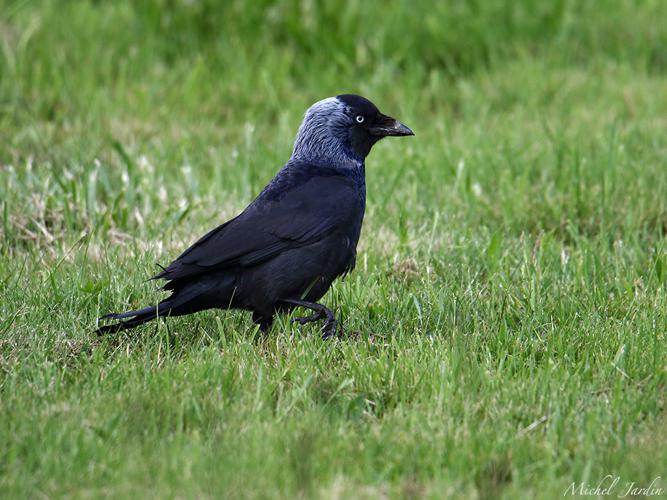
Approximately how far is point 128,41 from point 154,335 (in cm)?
455

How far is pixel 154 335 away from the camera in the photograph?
4.09m

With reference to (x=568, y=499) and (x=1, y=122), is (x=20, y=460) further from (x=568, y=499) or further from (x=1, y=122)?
(x=1, y=122)

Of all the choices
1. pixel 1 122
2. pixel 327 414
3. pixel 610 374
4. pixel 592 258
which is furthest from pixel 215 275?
pixel 1 122

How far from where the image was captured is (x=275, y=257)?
13.7 ft

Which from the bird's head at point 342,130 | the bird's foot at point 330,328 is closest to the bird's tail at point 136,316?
the bird's foot at point 330,328

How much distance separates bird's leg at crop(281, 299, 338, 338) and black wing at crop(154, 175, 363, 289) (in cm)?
23

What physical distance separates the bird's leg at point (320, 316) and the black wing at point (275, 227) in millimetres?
234

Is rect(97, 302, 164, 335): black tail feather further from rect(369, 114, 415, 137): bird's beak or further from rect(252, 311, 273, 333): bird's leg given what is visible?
rect(369, 114, 415, 137): bird's beak

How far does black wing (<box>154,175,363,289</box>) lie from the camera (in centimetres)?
402

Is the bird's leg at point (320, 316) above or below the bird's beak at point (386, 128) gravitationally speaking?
below

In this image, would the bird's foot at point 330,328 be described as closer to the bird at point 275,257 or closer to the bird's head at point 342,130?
the bird at point 275,257
